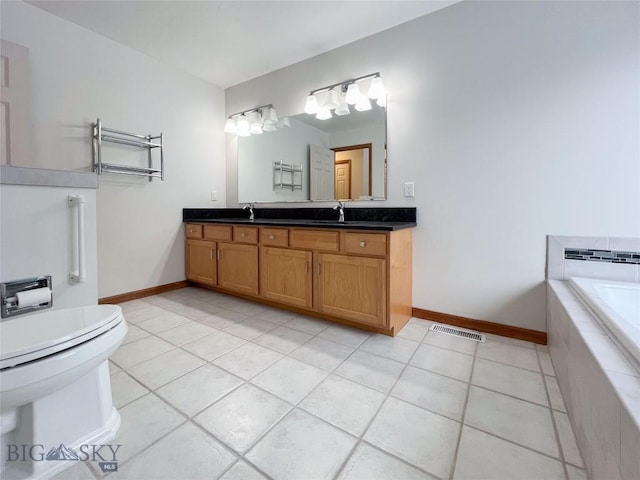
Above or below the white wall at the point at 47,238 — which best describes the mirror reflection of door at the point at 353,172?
above

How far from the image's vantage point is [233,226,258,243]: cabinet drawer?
8.24 feet

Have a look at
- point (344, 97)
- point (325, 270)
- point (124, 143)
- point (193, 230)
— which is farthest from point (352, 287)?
point (124, 143)

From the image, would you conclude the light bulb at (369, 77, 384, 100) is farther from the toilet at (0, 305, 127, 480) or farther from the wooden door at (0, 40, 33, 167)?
the wooden door at (0, 40, 33, 167)

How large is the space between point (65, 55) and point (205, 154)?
1.32 meters

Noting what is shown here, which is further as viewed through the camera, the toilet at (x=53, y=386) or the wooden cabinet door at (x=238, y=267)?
the wooden cabinet door at (x=238, y=267)

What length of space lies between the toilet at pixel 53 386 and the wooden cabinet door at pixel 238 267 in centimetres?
144

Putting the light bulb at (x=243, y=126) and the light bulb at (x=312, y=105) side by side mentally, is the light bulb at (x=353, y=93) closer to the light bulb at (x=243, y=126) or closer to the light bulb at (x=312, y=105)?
the light bulb at (x=312, y=105)

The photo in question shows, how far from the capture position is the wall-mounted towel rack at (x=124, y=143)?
93.9 inches

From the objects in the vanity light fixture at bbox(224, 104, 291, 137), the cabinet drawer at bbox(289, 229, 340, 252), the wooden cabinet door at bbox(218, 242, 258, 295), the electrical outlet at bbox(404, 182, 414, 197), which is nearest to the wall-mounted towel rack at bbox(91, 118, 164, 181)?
the vanity light fixture at bbox(224, 104, 291, 137)

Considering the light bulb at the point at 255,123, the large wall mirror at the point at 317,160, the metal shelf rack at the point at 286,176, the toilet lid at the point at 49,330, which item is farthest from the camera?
the light bulb at the point at 255,123

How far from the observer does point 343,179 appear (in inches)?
101

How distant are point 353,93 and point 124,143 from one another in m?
2.07

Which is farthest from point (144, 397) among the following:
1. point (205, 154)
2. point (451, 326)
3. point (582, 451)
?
point (205, 154)

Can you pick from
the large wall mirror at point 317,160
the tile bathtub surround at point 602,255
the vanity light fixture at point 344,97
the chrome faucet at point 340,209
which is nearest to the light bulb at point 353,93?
the vanity light fixture at point 344,97
